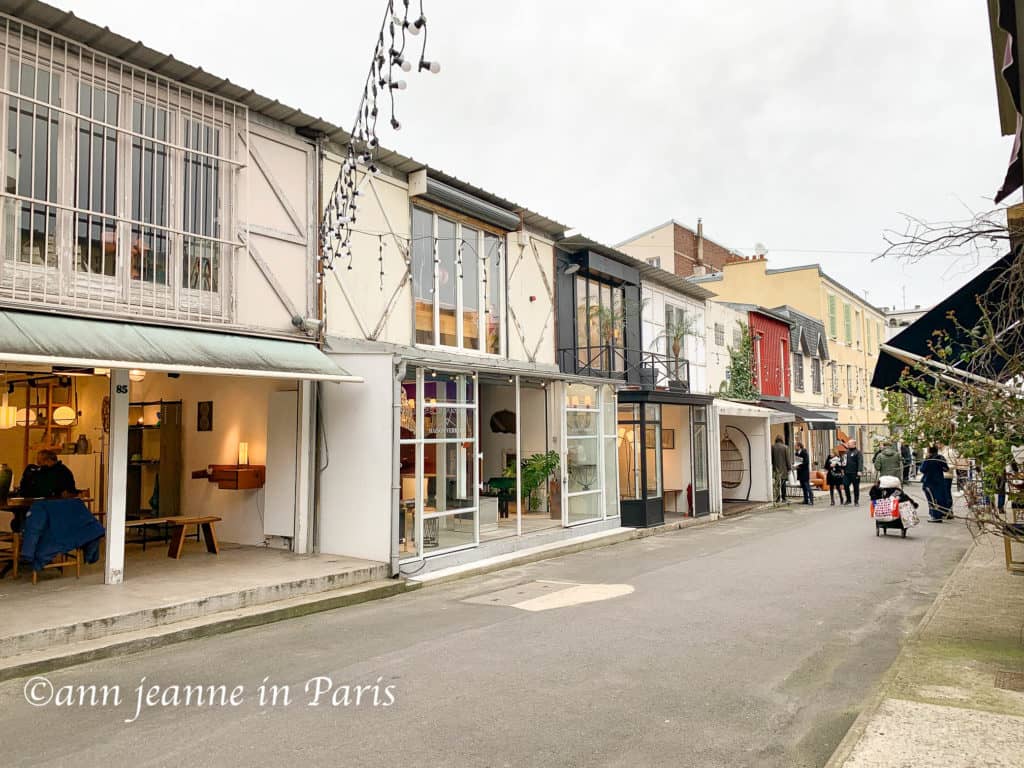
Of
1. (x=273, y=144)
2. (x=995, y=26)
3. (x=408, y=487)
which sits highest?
(x=273, y=144)

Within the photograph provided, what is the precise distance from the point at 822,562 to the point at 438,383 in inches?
225

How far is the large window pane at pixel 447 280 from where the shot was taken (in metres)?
12.2

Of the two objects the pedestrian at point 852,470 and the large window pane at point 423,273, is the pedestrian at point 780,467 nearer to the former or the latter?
the pedestrian at point 852,470

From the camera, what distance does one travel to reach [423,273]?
11836mm

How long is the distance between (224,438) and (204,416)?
1.92ft

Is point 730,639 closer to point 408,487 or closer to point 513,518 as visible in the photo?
point 408,487

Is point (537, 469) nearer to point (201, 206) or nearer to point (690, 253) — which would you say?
point (201, 206)

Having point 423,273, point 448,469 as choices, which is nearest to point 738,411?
point 423,273

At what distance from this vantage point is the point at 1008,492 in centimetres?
529

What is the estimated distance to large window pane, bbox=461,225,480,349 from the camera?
41.7 ft

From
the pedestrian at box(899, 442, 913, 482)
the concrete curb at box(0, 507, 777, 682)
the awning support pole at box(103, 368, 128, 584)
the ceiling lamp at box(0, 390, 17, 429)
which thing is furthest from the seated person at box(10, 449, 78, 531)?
the pedestrian at box(899, 442, 913, 482)

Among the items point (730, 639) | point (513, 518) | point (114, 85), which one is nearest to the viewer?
point (730, 639)

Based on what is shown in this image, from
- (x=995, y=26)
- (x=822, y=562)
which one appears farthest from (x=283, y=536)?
(x=995, y=26)

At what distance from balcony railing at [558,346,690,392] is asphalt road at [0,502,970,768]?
6.95 meters
